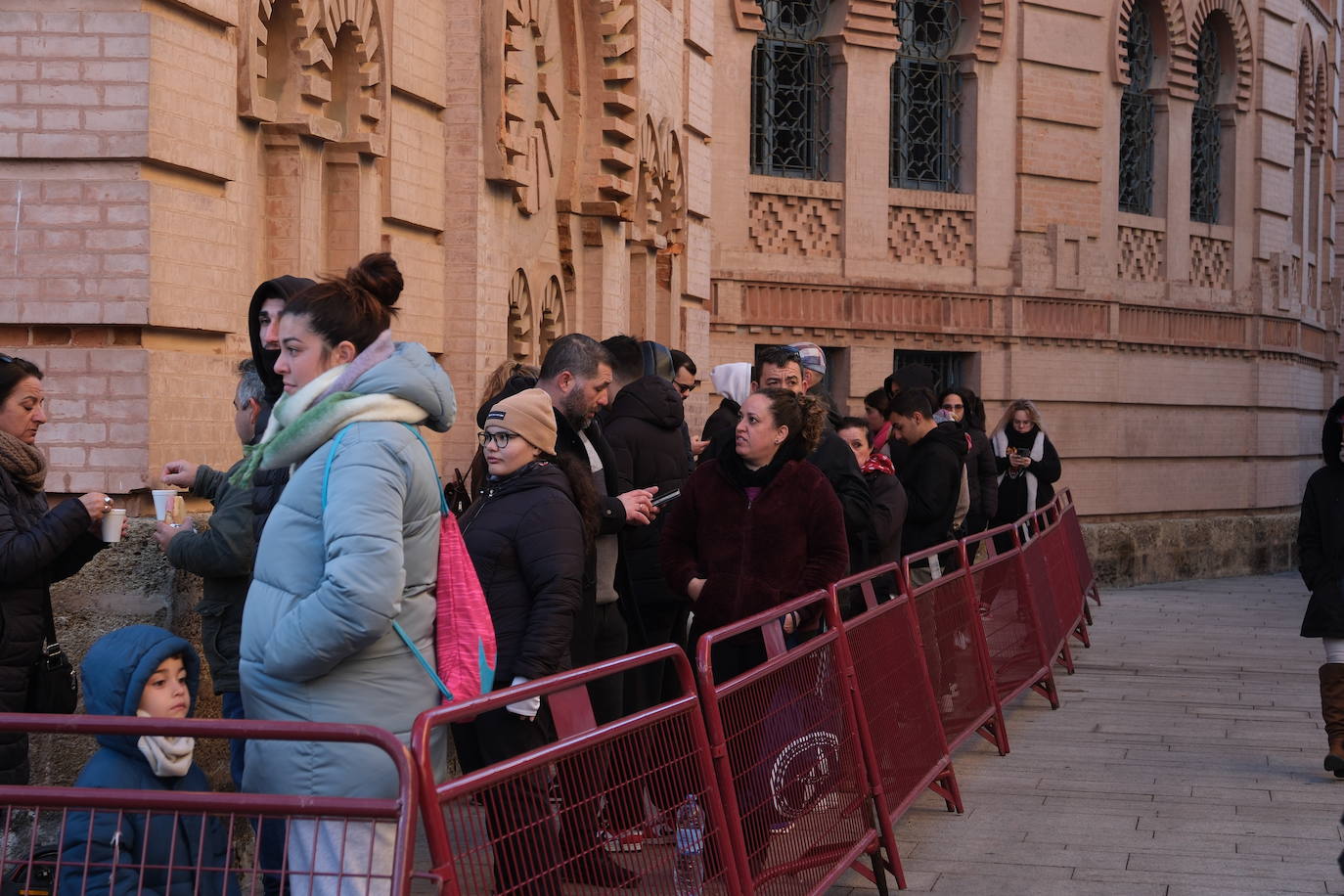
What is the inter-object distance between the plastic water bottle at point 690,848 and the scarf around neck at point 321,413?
1365 millimetres

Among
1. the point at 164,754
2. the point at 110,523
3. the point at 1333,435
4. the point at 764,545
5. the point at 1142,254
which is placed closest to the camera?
the point at 164,754

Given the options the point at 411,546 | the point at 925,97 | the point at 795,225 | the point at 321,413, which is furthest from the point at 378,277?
the point at 925,97

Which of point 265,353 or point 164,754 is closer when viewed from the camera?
point 164,754

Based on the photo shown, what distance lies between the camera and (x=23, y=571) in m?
5.53

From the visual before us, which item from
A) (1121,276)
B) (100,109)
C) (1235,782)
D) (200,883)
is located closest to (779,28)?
(1121,276)

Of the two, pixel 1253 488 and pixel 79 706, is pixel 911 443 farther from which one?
pixel 1253 488

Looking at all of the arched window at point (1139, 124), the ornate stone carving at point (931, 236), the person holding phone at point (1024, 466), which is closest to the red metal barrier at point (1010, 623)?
the person holding phone at point (1024, 466)

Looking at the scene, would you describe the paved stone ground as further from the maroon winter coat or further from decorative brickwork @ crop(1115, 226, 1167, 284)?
decorative brickwork @ crop(1115, 226, 1167, 284)

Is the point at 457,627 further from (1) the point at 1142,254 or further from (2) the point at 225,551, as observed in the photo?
(1) the point at 1142,254

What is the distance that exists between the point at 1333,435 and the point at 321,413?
6.61 meters

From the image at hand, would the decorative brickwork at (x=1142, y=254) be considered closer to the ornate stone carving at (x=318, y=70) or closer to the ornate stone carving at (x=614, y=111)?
the ornate stone carving at (x=614, y=111)

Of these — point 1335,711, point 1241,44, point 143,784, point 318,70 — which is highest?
point 1241,44

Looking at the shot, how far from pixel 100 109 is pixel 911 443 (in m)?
5.63

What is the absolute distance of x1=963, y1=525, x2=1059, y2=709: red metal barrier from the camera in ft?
32.7
